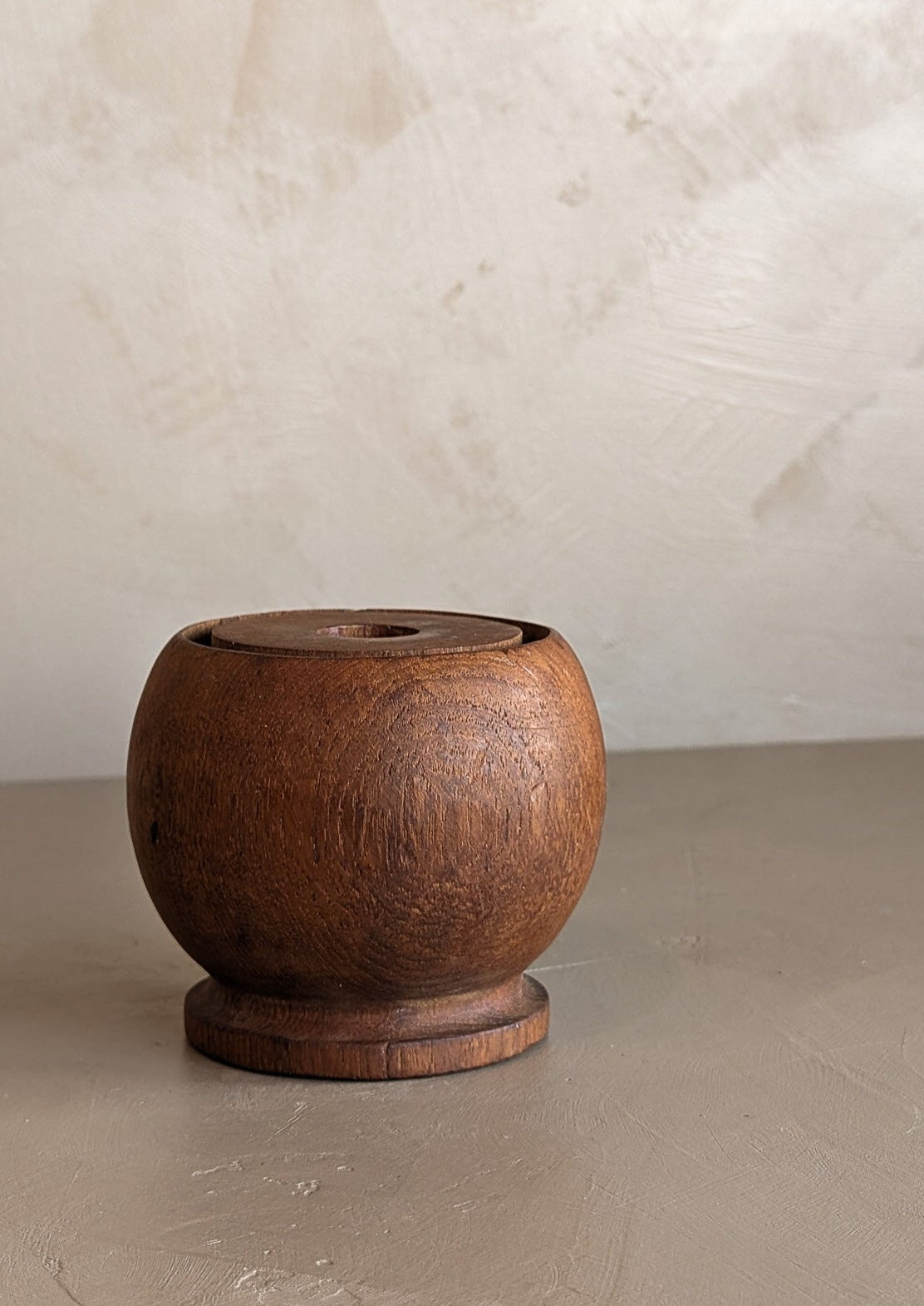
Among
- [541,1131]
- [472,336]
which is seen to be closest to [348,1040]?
[541,1131]

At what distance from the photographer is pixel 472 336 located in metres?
2.81

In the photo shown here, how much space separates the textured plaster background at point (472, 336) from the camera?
2.65m

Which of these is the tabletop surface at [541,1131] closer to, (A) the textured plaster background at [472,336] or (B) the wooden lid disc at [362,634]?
(B) the wooden lid disc at [362,634]

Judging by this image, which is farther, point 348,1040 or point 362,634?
point 362,634

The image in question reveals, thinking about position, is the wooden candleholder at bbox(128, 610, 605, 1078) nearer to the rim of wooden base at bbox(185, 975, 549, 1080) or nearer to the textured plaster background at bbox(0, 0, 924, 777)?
the rim of wooden base at bbox(185, 975, 549, 1080)

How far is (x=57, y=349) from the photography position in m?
2.66

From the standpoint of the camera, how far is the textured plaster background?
104 inches

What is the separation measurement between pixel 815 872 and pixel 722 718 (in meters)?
0.83

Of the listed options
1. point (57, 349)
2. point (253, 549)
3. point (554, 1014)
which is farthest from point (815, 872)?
point (57, 349)

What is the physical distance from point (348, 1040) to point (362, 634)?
0.43 metres

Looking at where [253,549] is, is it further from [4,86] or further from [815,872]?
[815,872]

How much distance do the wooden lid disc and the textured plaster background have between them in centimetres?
104

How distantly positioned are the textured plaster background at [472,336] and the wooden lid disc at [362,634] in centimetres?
104

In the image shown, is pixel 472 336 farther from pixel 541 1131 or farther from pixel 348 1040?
pixel 541 1131
